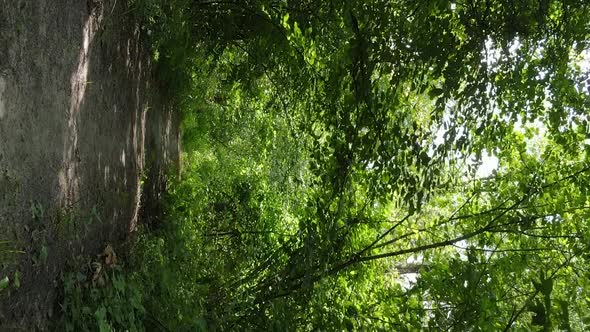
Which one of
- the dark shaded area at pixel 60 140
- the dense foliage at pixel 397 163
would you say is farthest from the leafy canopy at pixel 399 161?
the dark shaded area at pixel 60 140

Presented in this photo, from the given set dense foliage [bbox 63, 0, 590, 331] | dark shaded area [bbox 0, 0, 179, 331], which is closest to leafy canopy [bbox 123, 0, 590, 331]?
dense foliage [bbox 63, 0, 590, 331]

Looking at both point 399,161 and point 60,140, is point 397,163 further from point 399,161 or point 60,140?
point 60,140

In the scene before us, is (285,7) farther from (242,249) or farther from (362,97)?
(242,249)

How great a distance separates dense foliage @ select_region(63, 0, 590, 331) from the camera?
10.6 ft

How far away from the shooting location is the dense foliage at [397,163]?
3227 mm

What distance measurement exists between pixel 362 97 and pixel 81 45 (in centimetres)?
155

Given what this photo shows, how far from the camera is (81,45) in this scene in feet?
10.1

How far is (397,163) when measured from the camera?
3389mm

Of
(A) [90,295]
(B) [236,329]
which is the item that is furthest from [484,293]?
(A) [90,295]

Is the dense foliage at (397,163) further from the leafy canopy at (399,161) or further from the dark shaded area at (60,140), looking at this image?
the dark shaded area at (60,140)

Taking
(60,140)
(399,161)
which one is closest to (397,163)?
(399,161)

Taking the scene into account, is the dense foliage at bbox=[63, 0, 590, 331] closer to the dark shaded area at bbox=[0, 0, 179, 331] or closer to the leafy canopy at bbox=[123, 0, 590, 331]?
the leafy canopy at bbox=[123, 0, 590, 331]

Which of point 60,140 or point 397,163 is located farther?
point 397,163

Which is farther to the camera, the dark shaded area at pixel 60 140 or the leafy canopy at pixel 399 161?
the leafy canopy at pixel 399 161
